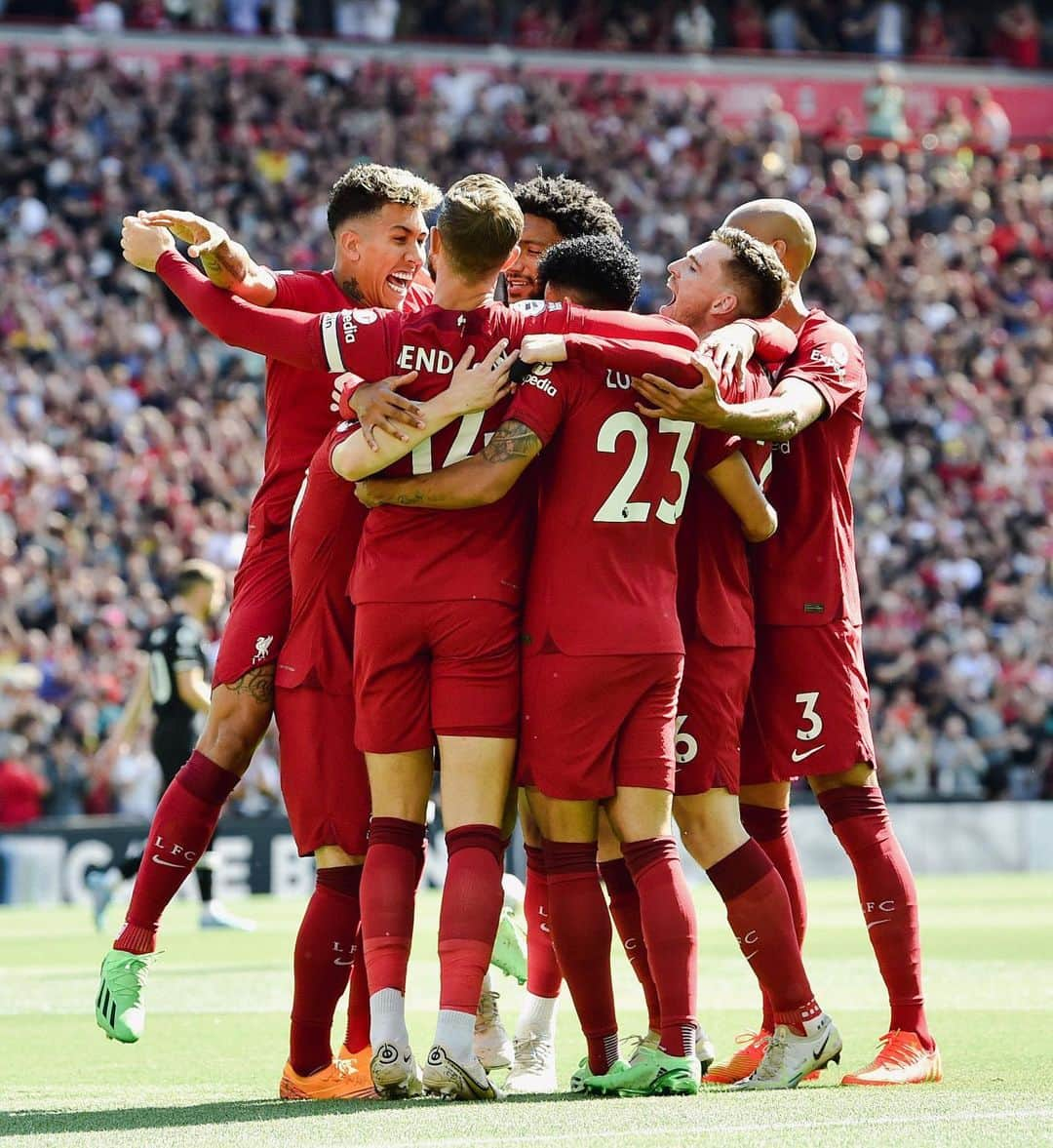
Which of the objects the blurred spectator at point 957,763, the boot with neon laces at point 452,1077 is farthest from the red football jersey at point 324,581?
the blurred spectator at point 957,763

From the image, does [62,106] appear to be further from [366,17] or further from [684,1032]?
[684,1032]

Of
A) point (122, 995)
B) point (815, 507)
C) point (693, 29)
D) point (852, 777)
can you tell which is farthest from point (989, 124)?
point (122, 995)

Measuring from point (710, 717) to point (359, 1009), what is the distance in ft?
4.69

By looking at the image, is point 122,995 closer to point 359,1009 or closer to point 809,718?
point 359,1009

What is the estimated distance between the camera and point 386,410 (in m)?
5.89

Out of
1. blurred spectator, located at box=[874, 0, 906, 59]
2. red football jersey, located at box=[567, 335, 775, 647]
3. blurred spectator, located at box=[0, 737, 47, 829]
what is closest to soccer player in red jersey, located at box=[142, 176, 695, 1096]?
red football jersey, located at box=[567, 335, 775, 647]

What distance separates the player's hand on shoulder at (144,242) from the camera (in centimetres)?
648

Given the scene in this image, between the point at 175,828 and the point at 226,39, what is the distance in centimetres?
2288

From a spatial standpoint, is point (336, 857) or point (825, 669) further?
point (825, 669)

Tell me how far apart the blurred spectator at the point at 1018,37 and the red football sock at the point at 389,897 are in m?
29.1

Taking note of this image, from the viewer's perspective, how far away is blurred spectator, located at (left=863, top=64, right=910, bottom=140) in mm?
30031

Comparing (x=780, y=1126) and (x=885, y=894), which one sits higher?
(x=885, y=894)

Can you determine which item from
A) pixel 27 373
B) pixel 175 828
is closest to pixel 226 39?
pixel 27 373

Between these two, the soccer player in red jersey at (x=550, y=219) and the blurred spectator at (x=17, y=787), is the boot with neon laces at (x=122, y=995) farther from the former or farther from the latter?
the blurred spectator at (x=17, y=787)
